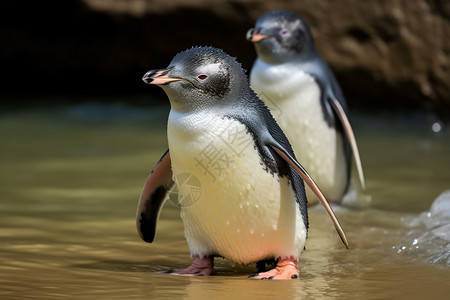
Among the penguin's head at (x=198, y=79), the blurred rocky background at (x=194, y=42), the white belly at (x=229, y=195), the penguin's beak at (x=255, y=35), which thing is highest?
the blurred rocky background at (x=194, y=42)

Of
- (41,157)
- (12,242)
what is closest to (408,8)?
(41,157)

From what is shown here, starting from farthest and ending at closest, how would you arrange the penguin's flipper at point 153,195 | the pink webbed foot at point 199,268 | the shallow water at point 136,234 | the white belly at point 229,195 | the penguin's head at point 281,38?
the penguin's head at point 281,38 → the penguin's flipper at point 153,195 → the pink webbed foot at point 199,268 → the white belly at point 229,195 → the shallow water at point 136,234

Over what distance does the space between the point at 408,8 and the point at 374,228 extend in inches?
149

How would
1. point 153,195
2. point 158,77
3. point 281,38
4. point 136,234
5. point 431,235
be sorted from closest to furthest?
point 158,77
point 153,195
point 431,235
point 136,234
point 281,38

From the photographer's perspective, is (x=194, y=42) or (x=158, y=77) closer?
(x=158, y=77)

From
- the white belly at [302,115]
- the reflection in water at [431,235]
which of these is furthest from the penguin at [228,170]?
the white belly at [302,115]

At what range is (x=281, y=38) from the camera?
4629mm

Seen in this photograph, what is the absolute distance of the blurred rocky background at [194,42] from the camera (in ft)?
24.3

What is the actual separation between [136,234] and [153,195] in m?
0.61

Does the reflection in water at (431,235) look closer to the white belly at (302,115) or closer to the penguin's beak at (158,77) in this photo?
the white belly at (302,115)

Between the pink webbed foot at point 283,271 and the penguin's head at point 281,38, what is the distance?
5.75ft

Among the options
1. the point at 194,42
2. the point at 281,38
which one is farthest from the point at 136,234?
the point at 194,42

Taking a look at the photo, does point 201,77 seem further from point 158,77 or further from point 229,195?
point 229,195

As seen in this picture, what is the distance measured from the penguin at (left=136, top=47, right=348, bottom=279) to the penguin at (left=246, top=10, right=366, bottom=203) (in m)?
1.38
